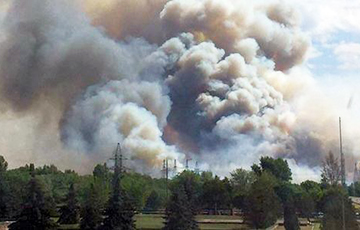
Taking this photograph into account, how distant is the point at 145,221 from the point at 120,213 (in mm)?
6032

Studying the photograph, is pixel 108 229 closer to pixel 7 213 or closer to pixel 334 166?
pixel 7 213

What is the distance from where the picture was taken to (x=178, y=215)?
22641 mm

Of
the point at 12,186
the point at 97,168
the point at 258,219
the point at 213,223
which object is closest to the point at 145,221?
the point at 213,223

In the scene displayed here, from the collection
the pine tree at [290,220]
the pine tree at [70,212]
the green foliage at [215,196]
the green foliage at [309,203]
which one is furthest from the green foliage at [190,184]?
the pine tree at [290,220]

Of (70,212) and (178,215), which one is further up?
(70,212)

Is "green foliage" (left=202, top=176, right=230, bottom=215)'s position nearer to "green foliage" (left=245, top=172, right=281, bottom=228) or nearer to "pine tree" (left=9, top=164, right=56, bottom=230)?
"green foliage" (left=245, top=172, right=281, bottom=228)

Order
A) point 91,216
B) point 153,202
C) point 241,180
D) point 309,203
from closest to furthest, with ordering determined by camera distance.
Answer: point 91,216
point 309,203
point 153,202
point 241,180

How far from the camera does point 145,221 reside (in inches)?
1111

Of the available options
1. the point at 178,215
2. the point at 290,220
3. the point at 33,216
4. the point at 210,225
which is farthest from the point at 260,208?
the point at 33,216

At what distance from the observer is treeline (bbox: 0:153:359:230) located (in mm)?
22484

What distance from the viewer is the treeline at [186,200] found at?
22484 millimetres

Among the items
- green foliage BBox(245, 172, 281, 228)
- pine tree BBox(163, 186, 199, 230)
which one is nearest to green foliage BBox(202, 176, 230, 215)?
green foliage BBox(245, 172, 281, 228)

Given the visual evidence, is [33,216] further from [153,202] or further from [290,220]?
[153,202]

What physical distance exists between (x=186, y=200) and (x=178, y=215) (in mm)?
748
